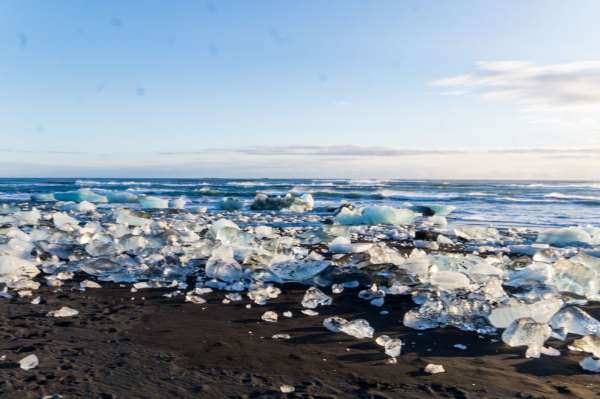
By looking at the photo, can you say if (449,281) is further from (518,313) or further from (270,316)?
(270,316)

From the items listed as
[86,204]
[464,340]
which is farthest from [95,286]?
[86,204]

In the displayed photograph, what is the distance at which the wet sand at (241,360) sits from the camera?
7.79ft

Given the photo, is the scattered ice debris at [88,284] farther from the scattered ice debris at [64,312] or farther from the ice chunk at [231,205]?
the ice chunk at [231,205]

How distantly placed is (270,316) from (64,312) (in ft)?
4.84

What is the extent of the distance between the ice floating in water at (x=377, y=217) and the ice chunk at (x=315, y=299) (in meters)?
7.84

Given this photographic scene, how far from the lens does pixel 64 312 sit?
355 centimetres

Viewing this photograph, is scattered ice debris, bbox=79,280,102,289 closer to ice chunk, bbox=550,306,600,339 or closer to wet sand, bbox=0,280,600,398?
wet sand, bbox=0,280,600,398

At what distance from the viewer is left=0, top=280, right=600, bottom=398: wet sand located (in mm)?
2373

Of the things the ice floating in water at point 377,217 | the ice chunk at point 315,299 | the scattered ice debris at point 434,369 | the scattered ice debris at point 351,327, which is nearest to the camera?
the scattered ice debris at point 434,369

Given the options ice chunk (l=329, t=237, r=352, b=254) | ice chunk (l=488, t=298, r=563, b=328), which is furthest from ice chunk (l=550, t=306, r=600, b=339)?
ice chunk (l=329, t=237, r=352, b=254)

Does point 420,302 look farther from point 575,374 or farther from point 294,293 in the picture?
point 575,374

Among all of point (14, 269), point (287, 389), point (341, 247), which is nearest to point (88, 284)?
point (14, 269)

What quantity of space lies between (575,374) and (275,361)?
63.6 inches

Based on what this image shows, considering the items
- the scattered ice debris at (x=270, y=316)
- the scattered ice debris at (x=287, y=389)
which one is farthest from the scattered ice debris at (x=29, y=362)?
the scattered ice debris at (x=270, y=316)
